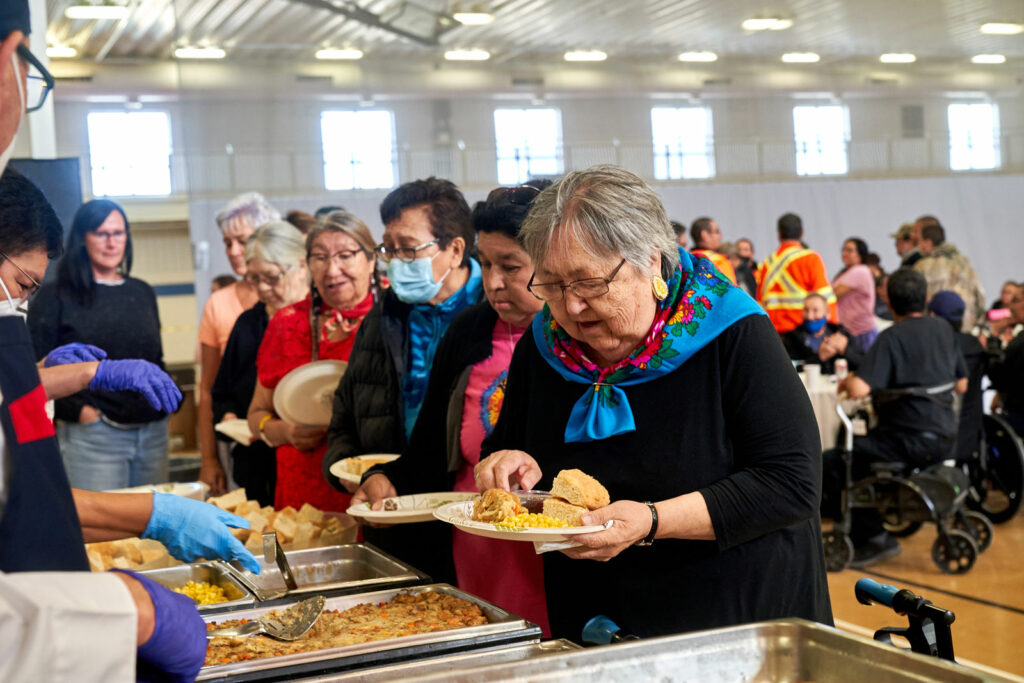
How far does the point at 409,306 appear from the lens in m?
2.34

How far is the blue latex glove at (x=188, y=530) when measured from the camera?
133cm

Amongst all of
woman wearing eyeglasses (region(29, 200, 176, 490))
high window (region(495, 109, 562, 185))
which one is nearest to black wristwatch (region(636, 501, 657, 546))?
woman wearing eyeglasses (region(29, 200, 176, 490))

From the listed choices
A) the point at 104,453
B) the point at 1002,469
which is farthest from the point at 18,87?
the point at 1002,469

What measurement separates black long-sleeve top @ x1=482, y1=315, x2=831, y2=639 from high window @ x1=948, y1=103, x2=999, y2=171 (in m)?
8.37

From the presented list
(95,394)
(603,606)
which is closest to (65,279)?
(95,394)

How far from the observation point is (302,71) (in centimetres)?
884

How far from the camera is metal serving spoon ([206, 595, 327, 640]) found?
1454 millimetres

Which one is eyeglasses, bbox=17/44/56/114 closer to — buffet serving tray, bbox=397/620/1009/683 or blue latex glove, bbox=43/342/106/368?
buffet serving tray, bbox=397/620/1009/683

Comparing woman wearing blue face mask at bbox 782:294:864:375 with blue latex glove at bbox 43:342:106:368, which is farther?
woman wearing blue face mask at bbox 782:294:864:375

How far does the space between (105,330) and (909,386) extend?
3166 millimetres

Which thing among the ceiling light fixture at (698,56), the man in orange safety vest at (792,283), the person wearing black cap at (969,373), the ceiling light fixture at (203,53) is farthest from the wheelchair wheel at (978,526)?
the ceiling light fixture at (203,53)

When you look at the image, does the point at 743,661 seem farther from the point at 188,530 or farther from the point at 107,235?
the point at 107,235

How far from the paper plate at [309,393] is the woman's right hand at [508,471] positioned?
1.15 meters

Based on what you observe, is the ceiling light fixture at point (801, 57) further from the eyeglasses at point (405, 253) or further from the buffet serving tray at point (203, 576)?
the buffet serving tray at point (203, 576)
